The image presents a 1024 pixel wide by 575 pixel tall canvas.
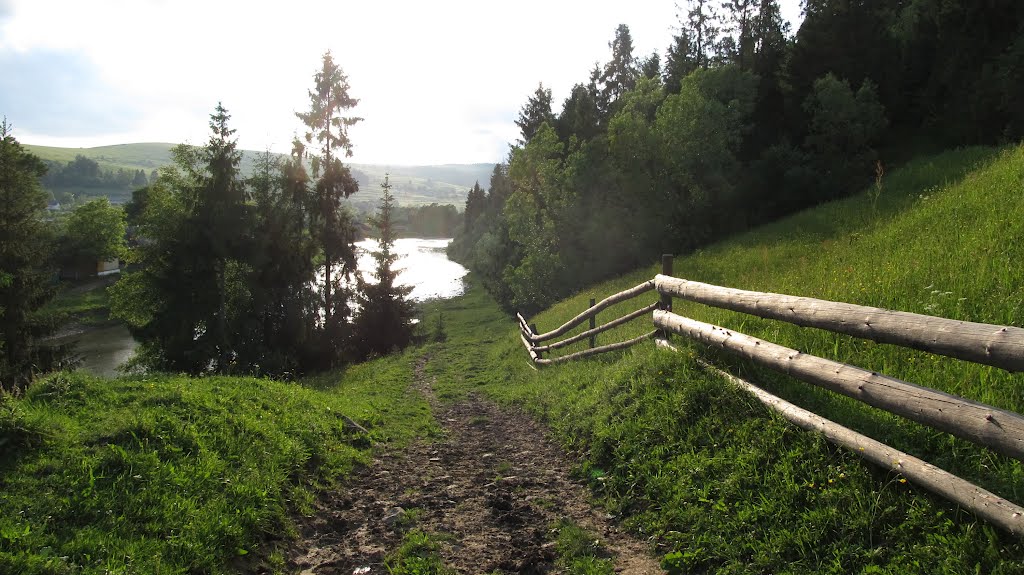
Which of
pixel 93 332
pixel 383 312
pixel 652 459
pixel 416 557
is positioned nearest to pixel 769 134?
pixel 383 312

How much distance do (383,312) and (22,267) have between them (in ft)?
57.0

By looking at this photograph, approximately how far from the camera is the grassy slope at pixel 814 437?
361cm

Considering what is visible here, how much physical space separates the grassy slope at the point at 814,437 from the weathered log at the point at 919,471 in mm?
131

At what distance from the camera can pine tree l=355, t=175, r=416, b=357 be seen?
33438 millimetres

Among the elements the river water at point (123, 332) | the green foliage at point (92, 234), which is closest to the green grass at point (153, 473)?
the river water at point (123, 332)

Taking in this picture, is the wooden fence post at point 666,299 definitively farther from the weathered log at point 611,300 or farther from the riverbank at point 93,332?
the riverbank at point 93,332

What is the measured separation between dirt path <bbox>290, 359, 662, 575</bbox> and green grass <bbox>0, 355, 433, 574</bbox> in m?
0.43

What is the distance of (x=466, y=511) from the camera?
578 centimetres

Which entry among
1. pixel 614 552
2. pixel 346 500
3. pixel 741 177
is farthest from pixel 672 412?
pixel 741 177

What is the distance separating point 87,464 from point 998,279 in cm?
1017

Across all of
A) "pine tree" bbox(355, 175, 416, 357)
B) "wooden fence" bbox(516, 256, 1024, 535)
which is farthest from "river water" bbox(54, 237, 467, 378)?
"wooden fence" bbox(516, 256, 1024, 535)

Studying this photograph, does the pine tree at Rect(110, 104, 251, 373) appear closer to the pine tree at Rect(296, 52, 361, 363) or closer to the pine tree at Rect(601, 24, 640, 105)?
the pine tree at Rect(296, 52, 361, 363)

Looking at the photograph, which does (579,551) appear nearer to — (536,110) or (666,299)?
(666,299)

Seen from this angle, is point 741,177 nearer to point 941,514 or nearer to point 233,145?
point 233,145
